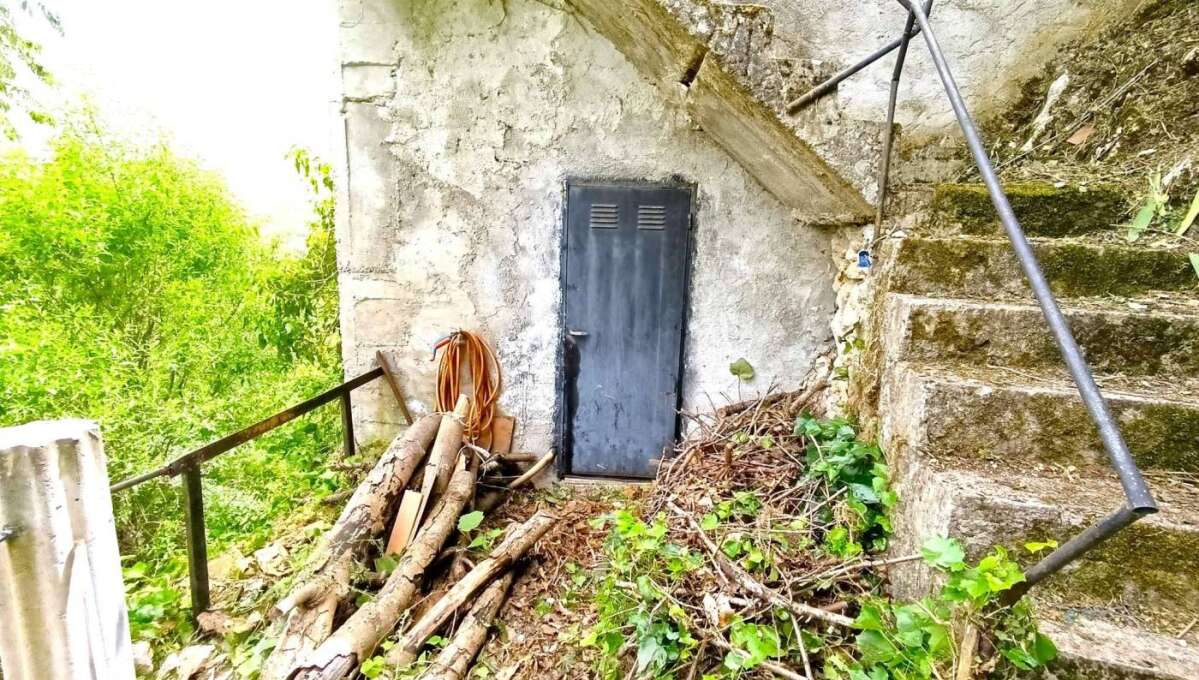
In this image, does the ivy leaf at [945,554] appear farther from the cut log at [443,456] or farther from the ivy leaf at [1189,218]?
the cut log at [443,456]

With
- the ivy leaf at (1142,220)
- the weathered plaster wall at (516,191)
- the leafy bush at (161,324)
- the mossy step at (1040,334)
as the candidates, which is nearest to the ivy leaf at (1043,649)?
the mossy step at (1040,334)

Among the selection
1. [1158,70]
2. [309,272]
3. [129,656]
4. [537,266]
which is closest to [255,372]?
[309,272]

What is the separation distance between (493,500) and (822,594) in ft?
6.54

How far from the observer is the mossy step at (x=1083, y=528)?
1.19 m

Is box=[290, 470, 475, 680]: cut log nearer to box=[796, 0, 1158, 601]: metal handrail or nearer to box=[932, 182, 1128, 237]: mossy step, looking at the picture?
box=[796, 0, 1158, 601]: metal handrail

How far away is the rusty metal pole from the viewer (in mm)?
2053

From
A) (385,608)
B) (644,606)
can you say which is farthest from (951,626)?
(385,608)

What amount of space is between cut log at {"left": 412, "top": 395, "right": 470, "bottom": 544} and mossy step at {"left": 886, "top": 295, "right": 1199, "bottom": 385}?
2.29m

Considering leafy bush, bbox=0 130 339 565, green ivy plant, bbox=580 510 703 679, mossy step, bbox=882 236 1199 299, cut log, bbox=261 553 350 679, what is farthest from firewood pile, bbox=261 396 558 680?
mossy step, bbox=882 236 1199 299

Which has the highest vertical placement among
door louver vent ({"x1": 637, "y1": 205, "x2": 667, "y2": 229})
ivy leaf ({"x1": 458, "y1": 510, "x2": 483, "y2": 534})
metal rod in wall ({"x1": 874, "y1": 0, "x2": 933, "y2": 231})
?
metal rod in wall ({"x1": 874, "y1": 0, "x2": 933, "y2": 231})

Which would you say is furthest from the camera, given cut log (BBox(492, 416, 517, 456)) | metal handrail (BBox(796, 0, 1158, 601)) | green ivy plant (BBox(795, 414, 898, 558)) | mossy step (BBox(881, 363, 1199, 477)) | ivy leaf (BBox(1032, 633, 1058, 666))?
cut log (BBox(492, 416, 517, 456))

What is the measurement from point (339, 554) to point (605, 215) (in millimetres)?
2232

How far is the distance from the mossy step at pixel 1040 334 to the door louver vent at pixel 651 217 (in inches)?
56.9

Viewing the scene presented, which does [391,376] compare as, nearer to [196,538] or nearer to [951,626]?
[196,538]
